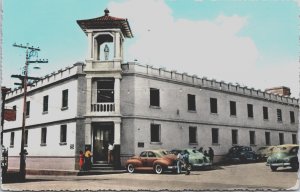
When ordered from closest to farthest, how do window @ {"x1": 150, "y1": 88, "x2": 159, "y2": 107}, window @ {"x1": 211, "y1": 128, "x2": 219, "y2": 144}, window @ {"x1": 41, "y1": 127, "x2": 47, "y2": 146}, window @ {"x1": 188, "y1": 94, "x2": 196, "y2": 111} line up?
window @ {"x1": 188, "y1": 94, "x2": 196, "y2": 111} → window @ {"x1": 150, "y1": 88, "x2": 159, "y2": 107} → window @ {"x1": 211, "y1": 128, "x2": 219, "y2": 144} → window @ {"x1": 41, "y1": 127, "x2": 47, "y2": 146}

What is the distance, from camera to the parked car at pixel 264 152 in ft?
45.4

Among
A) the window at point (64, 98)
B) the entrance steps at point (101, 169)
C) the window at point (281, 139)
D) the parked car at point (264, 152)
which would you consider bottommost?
the entrance steps at point (101, 169)

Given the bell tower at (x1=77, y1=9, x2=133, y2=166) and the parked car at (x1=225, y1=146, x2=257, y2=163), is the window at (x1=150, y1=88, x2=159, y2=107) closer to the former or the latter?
the bell tower at (x1=77, y1=9, x2=133, y2=166)

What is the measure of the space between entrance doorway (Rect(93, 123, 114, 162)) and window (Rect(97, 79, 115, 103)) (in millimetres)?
1406

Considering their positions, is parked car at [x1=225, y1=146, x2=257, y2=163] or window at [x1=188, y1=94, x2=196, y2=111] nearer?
parked car at [x1=225, y1=146, x2=257, y2=163]

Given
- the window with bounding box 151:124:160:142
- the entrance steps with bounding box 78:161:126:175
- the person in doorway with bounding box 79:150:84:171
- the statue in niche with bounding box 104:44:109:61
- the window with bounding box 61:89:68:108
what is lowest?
the entrance steps with bounding box 78:161:126:175

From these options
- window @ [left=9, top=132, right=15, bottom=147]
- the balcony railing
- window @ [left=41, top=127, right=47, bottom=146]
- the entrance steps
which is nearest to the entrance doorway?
the entrance steps

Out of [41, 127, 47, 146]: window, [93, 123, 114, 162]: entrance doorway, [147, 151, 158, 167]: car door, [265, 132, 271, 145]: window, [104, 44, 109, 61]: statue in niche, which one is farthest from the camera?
[93, 123, 114, 162]: entrance doorway

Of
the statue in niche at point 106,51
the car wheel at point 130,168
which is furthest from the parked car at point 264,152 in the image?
the statue in niche at point 106,51

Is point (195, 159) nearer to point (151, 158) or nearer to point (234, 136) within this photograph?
point (151, 158)

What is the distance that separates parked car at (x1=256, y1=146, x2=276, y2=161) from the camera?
13851 millimetres

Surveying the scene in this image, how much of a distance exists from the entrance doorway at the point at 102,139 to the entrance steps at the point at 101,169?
0.39 meters

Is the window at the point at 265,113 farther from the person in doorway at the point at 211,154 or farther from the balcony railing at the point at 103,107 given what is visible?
the balcony railing at the point at 103,107

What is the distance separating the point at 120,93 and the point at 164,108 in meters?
2.71
